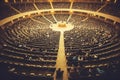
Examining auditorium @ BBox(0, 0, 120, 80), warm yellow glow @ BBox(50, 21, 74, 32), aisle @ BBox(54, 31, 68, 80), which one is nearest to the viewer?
auditorium @ BBox(0, 0, 120, 80)

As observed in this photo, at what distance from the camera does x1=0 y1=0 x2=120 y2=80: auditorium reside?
21.7m

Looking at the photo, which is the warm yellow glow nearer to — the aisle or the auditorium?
the auditorium

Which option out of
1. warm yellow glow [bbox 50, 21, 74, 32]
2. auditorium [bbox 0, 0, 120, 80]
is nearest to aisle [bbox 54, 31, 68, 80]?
auditorium [bbox 0, 0, 120, 80]

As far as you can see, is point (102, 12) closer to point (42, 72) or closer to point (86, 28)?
point (86, 28)

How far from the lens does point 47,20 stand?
46156mm

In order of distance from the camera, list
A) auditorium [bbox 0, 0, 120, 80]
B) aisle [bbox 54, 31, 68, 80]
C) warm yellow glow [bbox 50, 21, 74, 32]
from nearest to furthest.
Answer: auditorium [bbox 0, 0, 120, 80] < aisle [bbox 54, 31, 68, 80] < warm yellow glow [bbox 50, 21, 74, 32]

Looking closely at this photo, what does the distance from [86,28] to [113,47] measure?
42.8ft

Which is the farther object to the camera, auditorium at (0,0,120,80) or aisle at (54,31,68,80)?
aisle at (54,31,68,80)

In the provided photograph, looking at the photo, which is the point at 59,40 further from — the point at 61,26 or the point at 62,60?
the point at 61,26

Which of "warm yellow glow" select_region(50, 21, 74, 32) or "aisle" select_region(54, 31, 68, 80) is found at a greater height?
"warm yellow glow" select_region(50, 21, 74, 32)

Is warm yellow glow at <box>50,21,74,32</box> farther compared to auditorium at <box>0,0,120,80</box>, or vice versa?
warm yellow glow at <box>50,21,74,32</box>

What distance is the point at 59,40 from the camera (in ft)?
109

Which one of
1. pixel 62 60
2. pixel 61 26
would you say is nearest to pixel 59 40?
pixel 62 60

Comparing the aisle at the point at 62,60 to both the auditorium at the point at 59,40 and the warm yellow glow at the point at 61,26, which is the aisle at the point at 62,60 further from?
the warm yellow glow at the point at 61,26
